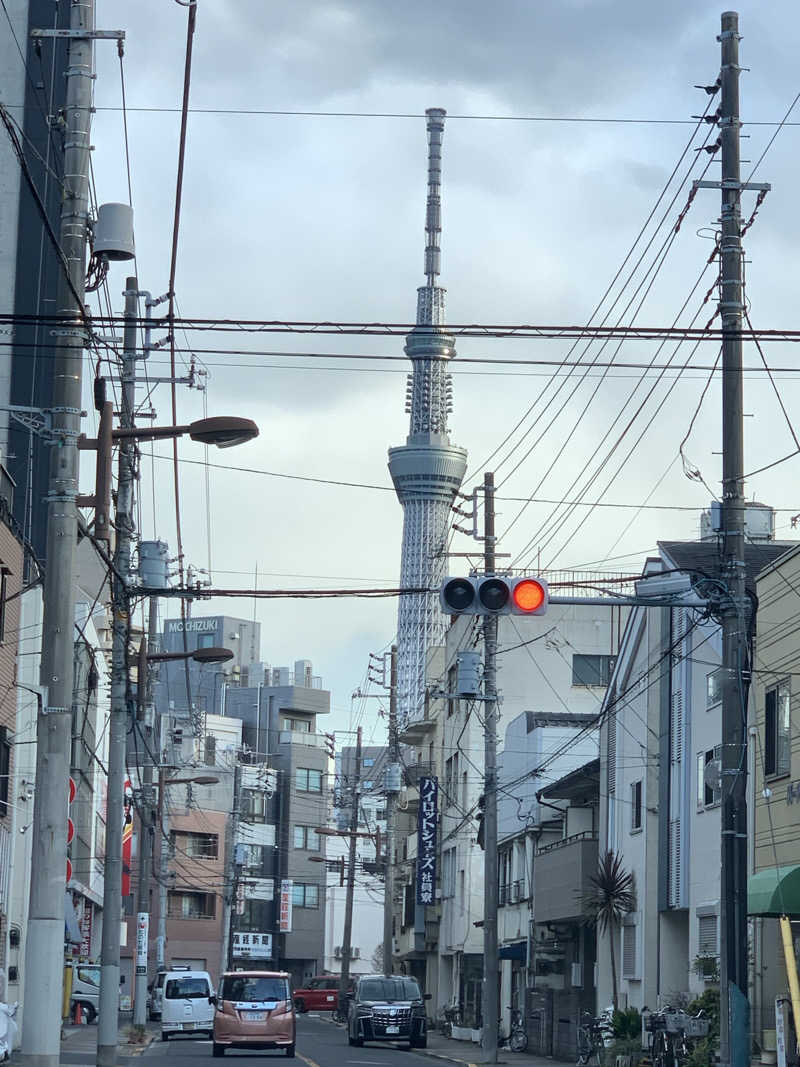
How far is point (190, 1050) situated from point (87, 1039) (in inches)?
161

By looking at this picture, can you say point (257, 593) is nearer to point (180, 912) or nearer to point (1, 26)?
point (1, 26)

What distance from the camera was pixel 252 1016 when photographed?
37.2 metres

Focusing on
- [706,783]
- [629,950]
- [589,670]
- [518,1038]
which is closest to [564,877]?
[629,950]

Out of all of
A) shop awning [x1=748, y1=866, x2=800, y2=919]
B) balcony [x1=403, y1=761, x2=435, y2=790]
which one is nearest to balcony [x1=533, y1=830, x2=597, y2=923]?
shop awning [x1=748, y1=866, x2=800, y2=919]

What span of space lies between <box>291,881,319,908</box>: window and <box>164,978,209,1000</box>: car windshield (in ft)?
177

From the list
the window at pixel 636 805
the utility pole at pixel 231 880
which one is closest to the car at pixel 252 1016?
the window at pixel 636 805

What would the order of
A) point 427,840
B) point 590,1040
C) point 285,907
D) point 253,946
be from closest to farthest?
point 590,1040
point 427,840
point 253,946
point 285,907

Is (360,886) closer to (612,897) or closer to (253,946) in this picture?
(253,946)

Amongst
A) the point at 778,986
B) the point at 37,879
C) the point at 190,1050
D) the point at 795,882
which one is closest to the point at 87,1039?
the point at 190,1050

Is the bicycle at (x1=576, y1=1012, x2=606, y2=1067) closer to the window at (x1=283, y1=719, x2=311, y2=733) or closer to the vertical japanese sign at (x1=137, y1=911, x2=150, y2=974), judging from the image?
the vertical japanese sign at (x1=137, y1=911, x2=150, y2=974)

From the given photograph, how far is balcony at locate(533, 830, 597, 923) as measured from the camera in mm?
40094

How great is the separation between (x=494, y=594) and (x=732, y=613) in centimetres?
347

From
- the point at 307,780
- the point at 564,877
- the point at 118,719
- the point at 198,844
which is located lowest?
the point at 564,877

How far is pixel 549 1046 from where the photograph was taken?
42.8m
